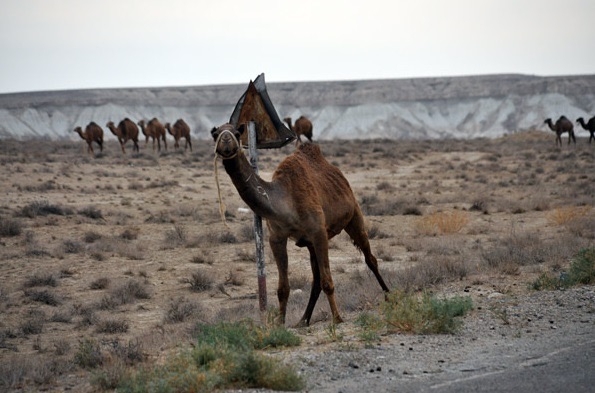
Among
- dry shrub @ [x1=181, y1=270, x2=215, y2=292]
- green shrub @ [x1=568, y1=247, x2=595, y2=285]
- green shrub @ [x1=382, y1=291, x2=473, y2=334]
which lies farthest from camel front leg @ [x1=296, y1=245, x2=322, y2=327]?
dry shrub @ [x1=181, y1=270, x2=215, y2=292]

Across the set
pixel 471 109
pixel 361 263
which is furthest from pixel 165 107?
pixel 361 263

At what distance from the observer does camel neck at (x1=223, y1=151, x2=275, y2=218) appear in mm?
9234

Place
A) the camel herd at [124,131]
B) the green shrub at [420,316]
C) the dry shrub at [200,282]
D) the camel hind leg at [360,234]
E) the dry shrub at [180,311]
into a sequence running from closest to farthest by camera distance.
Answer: the green shrub at [420,316] → the camel hind leg at [360,234] → the dry shrub at [180,311] → the dry shrub at [200,282] → the camel herd at [124,131]

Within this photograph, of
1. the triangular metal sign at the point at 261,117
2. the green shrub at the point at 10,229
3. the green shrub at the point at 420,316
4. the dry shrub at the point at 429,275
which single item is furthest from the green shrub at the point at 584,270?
the green shrub at the point at 10,229

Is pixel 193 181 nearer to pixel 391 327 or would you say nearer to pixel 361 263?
pixel 361 263

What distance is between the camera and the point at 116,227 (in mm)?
22359

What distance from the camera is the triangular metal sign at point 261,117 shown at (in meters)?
10.4

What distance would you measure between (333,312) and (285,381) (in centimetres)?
305

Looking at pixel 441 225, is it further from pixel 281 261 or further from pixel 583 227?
pixel 281 261

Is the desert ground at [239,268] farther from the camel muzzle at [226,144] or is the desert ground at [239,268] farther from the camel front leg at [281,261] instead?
the camel muzzle at [226,144]

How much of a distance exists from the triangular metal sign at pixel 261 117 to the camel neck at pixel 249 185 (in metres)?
1.00

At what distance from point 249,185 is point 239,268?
7779 millimetres

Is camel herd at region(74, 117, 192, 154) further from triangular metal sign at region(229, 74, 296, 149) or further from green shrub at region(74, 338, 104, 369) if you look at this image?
green shrub at region(74, 338, 104, 369)

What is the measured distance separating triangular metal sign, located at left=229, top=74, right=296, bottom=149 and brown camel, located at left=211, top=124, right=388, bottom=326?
321mm
